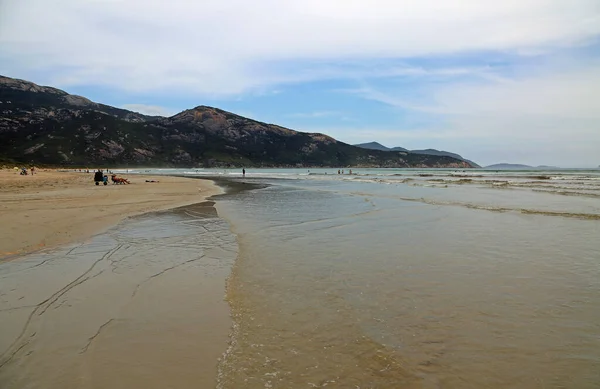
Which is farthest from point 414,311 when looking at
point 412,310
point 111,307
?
point 111,307

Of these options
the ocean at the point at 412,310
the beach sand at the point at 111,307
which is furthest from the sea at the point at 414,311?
the beach sand at the point at 111,307

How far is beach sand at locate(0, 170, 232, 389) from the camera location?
4.22 meters

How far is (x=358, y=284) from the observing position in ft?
24.7

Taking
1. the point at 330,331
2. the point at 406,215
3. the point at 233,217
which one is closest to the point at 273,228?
the point at 233,217

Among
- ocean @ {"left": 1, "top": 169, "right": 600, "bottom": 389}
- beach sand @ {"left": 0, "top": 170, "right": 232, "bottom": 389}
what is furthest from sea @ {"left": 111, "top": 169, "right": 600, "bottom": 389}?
beach sand @ {"left": 0, "top": 170, "right": 232, "bottom": 389}

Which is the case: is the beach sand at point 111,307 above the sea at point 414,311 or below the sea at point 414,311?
below

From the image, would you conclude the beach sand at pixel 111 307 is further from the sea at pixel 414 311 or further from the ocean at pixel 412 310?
the sea at pixel 414 311

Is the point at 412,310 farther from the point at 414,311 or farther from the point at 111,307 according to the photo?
the point at 111,307

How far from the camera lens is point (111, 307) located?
6.22 m

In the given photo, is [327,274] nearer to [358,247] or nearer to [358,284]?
[358,284]

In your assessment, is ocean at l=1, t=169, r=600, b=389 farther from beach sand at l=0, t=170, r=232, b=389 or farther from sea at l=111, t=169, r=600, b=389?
beach sand at l=0, t=170, r=232, b=389

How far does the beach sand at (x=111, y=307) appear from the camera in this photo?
13.9 ft

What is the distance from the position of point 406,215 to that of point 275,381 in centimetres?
1559

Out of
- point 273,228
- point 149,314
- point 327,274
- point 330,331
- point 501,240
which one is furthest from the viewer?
point 273,228
